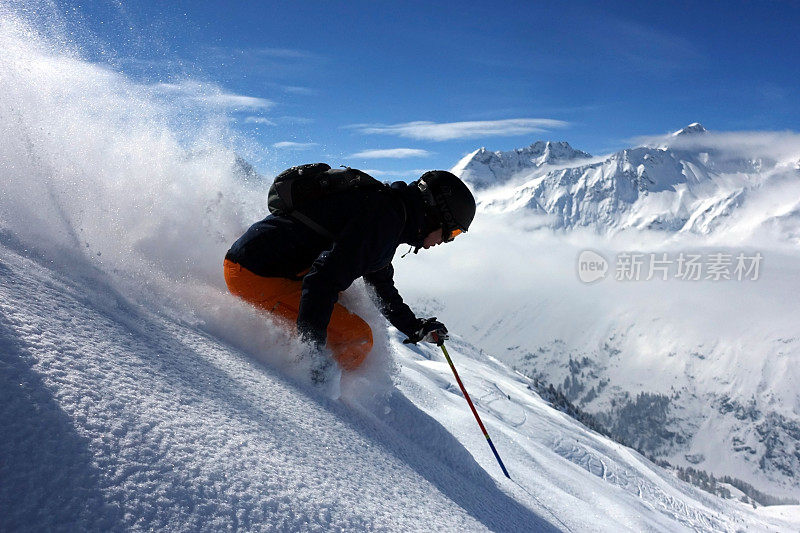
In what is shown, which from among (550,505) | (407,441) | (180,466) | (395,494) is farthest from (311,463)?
(550,505)

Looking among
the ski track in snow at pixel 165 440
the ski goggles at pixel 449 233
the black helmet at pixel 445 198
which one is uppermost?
the black helmet at pixel 445 198

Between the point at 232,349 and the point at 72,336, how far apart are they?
4.90ft

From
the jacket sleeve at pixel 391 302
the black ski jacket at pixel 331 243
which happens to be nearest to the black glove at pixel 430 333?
the jacket sleeve at pixel 391 302

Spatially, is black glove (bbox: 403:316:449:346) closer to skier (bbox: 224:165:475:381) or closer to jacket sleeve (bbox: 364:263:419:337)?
jacket sleeve (bbox: 364:263:419:337)

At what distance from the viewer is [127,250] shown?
164 inches

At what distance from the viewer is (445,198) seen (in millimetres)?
4191

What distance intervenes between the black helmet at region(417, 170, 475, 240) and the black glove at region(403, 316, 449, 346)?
1.12 metres

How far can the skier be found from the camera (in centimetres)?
364

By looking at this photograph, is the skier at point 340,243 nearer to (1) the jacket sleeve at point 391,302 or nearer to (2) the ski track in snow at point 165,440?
(2) the ski track in snow at point 165,440

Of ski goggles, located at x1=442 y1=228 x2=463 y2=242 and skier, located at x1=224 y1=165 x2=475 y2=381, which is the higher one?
ski goggles, located at x1=442 y1=228 x2=463 y2=242

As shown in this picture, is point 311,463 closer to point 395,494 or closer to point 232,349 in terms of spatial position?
point 395,494

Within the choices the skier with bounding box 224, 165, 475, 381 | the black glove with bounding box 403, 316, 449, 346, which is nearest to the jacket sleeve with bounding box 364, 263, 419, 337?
the black glove with bounding box 403, 316, 449, 346

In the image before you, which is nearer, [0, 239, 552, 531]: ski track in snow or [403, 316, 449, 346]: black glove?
[0, 239, 552, 531]: ski track in snow

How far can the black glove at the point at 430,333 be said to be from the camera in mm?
4875
